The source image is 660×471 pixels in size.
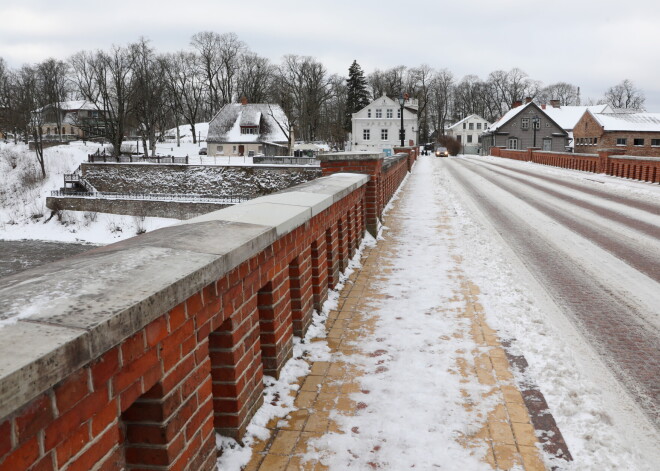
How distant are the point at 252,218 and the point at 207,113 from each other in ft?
290

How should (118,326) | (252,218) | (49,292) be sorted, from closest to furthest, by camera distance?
(118,326) → (49,292) → (252,218)

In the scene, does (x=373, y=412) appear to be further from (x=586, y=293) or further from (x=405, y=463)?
(x=586, y=293)

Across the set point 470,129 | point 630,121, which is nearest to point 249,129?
point 630,121

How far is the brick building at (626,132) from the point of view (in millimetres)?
43656

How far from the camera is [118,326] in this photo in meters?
1.73

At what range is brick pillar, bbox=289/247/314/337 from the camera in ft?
14.5

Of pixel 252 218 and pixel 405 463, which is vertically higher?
pixel 252 218

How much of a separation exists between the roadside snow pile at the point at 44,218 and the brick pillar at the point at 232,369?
3368 centimetres

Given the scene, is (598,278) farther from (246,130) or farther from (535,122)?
(535,122)

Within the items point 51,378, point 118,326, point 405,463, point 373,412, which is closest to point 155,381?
point 118,326

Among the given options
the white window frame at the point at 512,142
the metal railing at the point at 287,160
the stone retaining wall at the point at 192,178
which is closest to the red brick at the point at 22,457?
the stone retaining wall at the point at 192,178

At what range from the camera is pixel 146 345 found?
6.57ft

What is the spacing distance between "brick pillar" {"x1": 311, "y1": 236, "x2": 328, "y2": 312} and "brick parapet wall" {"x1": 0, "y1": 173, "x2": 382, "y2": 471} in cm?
103

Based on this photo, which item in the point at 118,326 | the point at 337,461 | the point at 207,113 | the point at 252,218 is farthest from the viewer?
the point at 207,113
